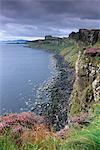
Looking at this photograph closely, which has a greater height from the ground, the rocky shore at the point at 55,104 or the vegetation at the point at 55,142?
the vegetation at the point at 55,142

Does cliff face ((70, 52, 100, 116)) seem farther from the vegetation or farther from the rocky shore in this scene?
the vegetation

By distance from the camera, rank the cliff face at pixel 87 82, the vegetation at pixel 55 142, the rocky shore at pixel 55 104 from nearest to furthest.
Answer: the vegetation at pixel 55 142 < the cliff face at pixel 87 82 < the rocky shore at pixel 55 104

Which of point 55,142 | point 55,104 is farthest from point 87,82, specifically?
point 55,142

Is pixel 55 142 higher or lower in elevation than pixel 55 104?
higher

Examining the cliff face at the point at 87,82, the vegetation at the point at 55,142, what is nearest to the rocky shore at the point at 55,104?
the cliff face at the point at 87,82

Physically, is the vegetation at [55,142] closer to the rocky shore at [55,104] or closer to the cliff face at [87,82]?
the cliff face at [87,82]

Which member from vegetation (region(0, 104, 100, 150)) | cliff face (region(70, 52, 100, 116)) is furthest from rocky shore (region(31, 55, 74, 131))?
vegetation (region(0, 104, 100, 150))

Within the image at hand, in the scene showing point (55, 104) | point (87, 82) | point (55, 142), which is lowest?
point (55, 104)

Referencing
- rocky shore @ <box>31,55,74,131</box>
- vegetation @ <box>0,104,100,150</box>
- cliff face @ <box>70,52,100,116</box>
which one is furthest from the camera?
rocky shore @ <box>31,55,74,131</box>

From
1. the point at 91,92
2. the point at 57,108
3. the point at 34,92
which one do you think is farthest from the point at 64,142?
the point at 34,92

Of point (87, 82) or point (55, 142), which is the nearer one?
point (55, 142)

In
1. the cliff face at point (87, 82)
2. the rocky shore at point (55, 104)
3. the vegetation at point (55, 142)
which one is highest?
the vegetation at point (55, 142)

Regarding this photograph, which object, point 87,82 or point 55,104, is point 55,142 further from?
point 55,104

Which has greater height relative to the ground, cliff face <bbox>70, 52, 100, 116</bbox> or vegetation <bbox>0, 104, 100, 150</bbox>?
vegetation <bbox>0, 104, 100, 150</bbox>
